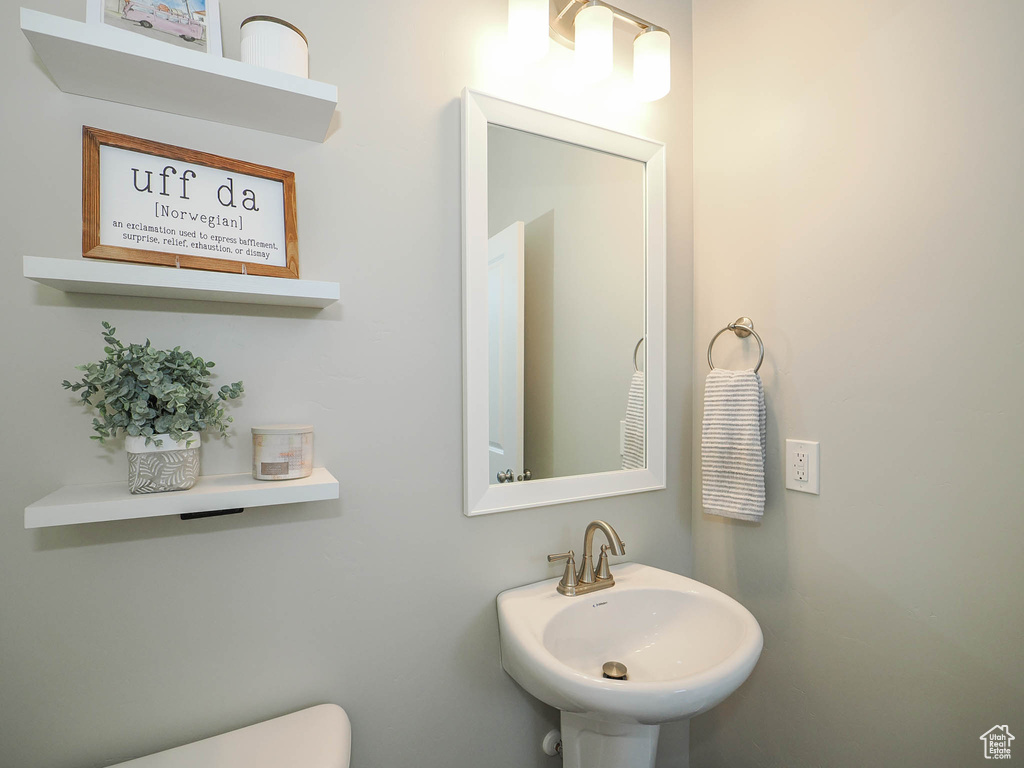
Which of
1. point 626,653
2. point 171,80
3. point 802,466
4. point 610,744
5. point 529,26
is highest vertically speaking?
point 529,26

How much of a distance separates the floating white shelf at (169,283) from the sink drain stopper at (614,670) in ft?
3.05

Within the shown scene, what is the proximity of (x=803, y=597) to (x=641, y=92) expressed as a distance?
1.28 metres

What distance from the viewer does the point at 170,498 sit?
0.74 m

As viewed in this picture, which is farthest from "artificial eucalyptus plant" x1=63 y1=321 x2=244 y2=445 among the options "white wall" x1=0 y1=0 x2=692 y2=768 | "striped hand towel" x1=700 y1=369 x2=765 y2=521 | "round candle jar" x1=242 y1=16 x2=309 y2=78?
"striped hand towel" x1=700 y1=369 x2=765 y2=521

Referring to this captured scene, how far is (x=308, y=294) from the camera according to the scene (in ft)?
2.73

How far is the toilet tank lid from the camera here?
775 mm

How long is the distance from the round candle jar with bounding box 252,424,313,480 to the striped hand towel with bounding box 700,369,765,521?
0.96 metres

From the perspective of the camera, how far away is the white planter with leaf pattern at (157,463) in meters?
0.75

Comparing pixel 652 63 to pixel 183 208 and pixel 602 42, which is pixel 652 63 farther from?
pixel 183 208

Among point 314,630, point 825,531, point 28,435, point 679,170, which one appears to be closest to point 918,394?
point 825,531

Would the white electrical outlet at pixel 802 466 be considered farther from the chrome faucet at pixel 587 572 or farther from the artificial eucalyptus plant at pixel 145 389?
the artificial eucalyptus plant at pixel 145 389

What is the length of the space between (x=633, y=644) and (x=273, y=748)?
741mm

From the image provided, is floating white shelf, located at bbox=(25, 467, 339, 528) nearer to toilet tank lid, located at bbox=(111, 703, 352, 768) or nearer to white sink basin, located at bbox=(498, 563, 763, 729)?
toilet tank lid, located at bbox=(111, 703, 352, 768)
